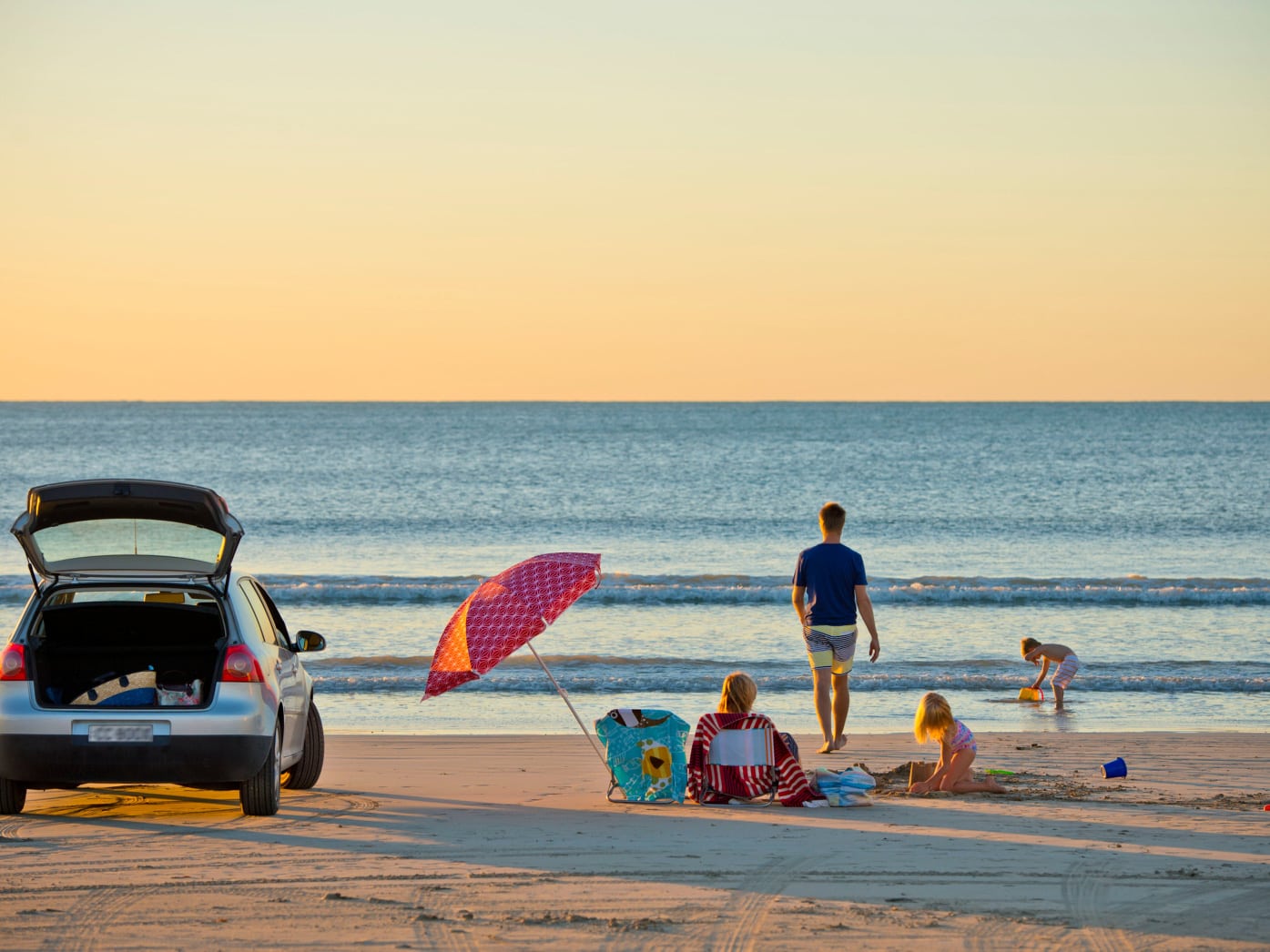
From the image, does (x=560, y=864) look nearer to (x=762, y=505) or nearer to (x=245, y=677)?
(x=245, y=677)

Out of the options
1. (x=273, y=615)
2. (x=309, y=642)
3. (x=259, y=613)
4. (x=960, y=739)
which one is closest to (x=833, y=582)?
(x=960, y=739)

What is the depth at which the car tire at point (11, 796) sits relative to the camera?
24.7ft

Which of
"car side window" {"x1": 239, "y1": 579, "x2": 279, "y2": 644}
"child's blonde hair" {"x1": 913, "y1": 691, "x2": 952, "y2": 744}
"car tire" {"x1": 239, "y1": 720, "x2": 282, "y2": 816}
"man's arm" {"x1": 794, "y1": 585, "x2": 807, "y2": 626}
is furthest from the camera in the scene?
"man's arm" {"x1": 794, "y1": 585, "x2": 807, "y2": 626}

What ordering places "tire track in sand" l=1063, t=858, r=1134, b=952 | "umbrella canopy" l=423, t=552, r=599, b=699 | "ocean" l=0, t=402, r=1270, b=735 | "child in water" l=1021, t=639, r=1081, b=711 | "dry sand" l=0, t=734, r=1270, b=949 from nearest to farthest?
"tire track in sand" l=1063, t=858, r=1134, b=952 → "dry sand" l=0, t=734, r=1270, b=949 → "umbrella canopy" l=423, t=552, r=599, b=699 → "child in water" l=1021, t=639, r=1081, b=711 → "ocean" l=0, t=402, r=1270, b=735

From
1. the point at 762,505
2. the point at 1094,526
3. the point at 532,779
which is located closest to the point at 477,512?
A: the point at 762,505

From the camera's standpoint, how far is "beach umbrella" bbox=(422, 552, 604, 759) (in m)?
8.02

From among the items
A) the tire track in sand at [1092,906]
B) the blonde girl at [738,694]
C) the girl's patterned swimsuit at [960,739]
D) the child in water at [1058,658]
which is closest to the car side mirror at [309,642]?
the blonde girl at [738,694]

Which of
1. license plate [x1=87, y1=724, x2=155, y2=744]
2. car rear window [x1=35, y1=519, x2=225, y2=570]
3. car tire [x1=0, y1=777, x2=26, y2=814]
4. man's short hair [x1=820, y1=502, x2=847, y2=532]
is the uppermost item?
man's short hair [x1=820, y1=502, x2=847, y2=532]

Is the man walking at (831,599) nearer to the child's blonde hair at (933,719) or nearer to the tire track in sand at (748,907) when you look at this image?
the child's blonde hair at (933,719)

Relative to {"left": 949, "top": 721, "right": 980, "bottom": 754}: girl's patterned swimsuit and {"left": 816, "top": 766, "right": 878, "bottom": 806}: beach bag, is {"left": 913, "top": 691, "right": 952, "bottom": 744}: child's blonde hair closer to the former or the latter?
{"left": 949, "top": 721, "right": 980, "bottom": 754}: girl's patterned swimsuit

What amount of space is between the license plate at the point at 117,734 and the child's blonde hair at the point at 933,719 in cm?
456

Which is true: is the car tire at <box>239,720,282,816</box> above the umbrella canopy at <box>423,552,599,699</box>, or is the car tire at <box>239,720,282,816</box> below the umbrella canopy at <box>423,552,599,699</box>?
below

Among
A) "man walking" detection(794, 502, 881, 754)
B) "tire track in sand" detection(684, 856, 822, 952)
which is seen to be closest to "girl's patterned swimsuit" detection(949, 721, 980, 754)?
"man walking" detection(794, 502, 881, 754)

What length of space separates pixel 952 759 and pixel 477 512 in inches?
1399
